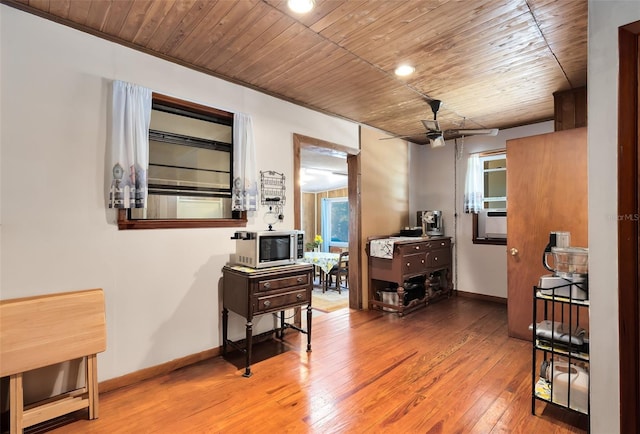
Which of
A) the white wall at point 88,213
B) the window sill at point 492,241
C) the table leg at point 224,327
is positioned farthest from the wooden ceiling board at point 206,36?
the window sill at point 492,241

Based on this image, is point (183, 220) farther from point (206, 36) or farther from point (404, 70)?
point (404, 70)

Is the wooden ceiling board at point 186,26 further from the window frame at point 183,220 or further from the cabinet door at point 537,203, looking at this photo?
the cabinet door at point 537,203

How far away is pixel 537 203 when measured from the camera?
3203 millimetres

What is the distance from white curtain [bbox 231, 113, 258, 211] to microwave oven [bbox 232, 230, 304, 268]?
1.04ft

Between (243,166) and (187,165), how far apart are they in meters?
0.50

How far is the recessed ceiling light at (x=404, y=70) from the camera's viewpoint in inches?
112

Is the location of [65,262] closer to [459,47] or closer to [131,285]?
[131,285]

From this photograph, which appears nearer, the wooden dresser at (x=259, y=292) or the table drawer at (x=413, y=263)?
the wooden dresser at (x=259, y=292)

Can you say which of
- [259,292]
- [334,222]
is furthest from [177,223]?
[334,222]

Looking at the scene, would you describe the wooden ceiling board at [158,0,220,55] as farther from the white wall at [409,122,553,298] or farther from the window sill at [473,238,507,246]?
the window sill at [473,238,507,246]

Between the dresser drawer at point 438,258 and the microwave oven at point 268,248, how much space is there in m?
2.50

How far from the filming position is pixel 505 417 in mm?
2061

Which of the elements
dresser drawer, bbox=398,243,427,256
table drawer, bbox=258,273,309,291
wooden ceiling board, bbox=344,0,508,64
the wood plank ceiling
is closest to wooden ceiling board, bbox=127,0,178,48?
the wood plank ceiling

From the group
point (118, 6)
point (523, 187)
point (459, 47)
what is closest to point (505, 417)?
point (523, 187)
